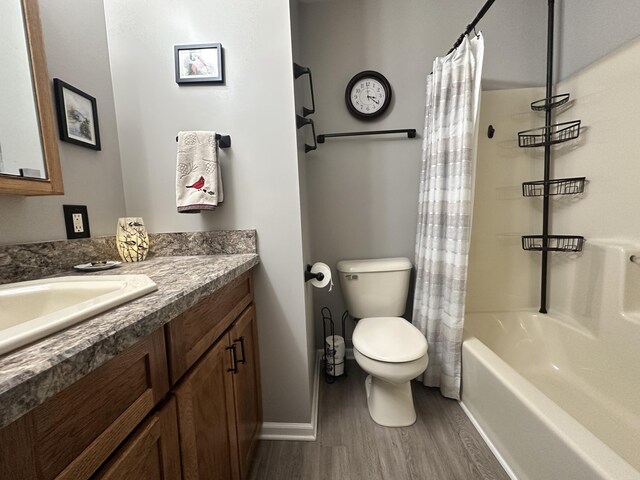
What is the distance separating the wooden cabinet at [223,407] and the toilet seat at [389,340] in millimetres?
538

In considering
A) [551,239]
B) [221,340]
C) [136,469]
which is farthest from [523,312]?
[136,469]

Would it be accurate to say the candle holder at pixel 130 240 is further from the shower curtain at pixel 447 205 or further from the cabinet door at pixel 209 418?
the shower curtain at pixel 447 205

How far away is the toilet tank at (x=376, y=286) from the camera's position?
1647mm

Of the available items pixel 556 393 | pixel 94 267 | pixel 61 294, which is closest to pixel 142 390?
pixel 61 294

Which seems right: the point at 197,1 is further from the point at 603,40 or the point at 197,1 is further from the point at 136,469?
the point at 603,40

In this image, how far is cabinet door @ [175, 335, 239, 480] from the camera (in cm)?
65

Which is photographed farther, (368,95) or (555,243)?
(368,95)

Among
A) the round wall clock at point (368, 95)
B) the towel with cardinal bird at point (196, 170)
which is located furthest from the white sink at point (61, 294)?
the round wall clock at point (368, 95)

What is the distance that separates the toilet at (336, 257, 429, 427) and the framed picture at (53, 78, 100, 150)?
137cm

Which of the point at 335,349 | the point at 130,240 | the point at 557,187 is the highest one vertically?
the point at 557,187

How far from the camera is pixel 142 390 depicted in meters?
0.52

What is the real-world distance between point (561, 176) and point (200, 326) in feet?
6.94

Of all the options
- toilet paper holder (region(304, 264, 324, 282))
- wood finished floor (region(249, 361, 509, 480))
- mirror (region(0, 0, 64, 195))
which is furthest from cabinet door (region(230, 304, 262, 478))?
mirror (region(0, 0, 64, 195))

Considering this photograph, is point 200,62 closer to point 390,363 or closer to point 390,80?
point 390,80
